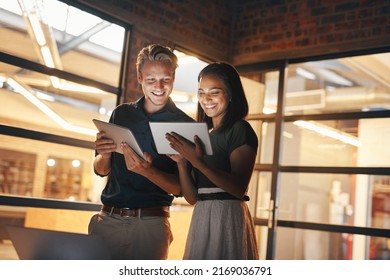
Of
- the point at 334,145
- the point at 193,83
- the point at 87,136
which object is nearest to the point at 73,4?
the point at 87,136

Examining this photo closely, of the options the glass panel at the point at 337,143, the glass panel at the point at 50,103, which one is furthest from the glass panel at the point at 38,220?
the glass panel at the point at 337,143

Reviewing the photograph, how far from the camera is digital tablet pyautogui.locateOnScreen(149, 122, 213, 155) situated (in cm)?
199

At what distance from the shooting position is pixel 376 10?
13.6 feet

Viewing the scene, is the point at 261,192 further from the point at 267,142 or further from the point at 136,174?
the point at 136,174

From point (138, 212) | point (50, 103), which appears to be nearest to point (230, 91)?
point (138, 212)

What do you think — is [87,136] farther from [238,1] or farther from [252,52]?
[238,1]

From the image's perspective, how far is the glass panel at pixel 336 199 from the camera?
404 cm

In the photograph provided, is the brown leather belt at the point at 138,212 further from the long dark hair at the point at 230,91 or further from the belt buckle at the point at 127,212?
the long dark hair at the point at 230,91

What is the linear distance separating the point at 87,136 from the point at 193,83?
1.17 m

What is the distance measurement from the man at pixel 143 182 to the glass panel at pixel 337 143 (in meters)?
2.27

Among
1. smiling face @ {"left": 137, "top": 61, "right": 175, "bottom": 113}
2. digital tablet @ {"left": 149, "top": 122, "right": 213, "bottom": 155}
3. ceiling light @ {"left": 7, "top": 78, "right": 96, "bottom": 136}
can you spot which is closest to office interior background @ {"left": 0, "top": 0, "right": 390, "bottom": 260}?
ceiling light @ {"left": 7, "top": 78, "right": 96, "bottom": 136}

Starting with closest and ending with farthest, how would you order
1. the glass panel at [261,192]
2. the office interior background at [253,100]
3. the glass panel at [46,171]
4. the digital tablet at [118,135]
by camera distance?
the digital tablet at [118,135], the glass panel at [46,171], the office interior background at [253,100], the glass panel at [261,192]

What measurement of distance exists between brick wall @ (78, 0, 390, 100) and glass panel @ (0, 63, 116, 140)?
1.04ft

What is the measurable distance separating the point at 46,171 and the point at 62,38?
93 cm
